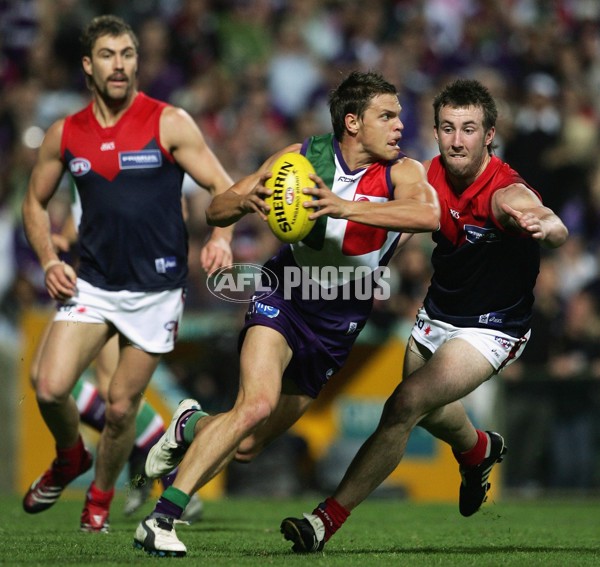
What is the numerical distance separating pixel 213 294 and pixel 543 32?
6.15 m

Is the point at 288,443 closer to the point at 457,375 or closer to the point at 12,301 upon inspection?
the point at 12,301

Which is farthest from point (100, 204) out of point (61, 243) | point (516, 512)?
point (516, 512)

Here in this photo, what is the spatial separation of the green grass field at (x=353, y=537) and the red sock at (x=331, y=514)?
14 centimetres

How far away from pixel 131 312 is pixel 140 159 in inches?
38.2

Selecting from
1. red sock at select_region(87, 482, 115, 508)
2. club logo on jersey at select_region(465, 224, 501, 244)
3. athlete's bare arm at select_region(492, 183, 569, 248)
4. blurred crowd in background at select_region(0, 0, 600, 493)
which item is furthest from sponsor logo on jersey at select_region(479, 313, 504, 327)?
blurred crowd in background at select_region(0, 0, 600, 493)

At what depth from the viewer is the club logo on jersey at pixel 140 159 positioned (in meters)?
7.82

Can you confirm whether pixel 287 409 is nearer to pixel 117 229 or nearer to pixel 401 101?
pixel 117 229

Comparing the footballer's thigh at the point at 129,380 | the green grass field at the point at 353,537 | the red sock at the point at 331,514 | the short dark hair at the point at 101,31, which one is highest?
the short dark hair at the point at 101,31

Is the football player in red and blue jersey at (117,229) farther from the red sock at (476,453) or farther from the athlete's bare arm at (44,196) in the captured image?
the red sock at (476,453)

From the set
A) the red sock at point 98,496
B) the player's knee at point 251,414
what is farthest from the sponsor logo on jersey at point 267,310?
the red sock at point 98,496

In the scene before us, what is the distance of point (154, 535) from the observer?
19.9 ft

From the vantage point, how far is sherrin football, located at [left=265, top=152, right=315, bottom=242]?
624 cm

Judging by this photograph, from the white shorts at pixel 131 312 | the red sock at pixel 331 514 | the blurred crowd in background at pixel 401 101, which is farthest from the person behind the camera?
the blurred crowd in background at pixel 401 101

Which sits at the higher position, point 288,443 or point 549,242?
point 549,242
